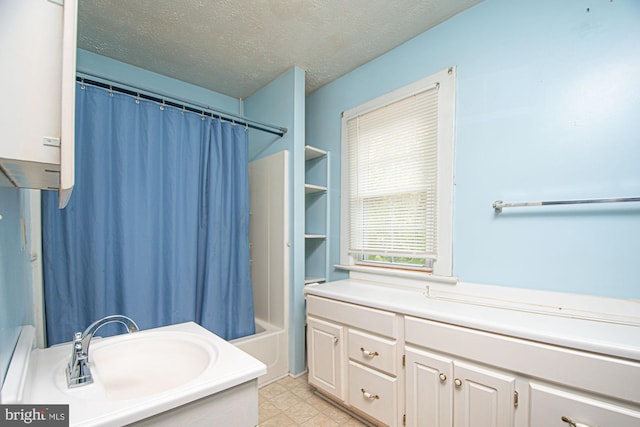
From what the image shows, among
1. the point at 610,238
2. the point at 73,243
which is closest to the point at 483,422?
the point at 610,238

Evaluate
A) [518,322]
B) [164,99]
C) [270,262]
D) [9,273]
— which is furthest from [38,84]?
[270,262]

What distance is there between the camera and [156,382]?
1062 millimetres

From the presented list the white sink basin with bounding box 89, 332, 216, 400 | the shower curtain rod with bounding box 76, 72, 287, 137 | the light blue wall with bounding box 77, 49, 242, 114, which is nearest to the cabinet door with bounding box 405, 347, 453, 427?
the white sink basin with bounding box 89, 332, 216, 400

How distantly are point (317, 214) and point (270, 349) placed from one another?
1196mm

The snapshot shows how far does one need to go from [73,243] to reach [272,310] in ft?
4.71

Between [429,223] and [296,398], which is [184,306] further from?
[429,223]

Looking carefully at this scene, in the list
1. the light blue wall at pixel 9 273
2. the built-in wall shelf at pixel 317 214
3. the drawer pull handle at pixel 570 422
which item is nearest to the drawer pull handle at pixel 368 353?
the drawer pull handle at pixel 570 422

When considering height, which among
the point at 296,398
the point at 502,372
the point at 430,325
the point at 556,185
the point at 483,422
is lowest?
the point at 296,398

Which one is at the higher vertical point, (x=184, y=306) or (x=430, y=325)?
(x=430, y=325)

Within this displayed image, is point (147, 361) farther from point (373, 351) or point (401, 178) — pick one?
point (401, 178)

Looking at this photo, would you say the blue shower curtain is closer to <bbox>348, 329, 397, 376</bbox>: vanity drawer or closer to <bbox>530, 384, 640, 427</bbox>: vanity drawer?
<bbox>348, 329, 397, 376</bbox>: vanity drawer

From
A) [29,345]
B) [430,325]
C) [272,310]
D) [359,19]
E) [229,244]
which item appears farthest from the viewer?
[272,310]

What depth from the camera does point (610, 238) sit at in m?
1.18

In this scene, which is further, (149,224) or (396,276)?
(396,276)
